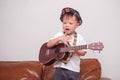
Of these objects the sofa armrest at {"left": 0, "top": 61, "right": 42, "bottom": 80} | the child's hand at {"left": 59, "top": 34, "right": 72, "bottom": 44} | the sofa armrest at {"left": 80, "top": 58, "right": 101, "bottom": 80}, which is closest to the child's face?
the child's hand at {"left": 59, "top": 34, "right": 72, "bottom": 44}

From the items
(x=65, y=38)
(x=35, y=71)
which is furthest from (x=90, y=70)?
(x=65, y=38)

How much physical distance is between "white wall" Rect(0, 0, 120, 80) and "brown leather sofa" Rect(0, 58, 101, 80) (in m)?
0.26

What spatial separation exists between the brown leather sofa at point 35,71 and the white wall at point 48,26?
0.85 feet

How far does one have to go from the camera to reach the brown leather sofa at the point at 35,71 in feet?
8.06

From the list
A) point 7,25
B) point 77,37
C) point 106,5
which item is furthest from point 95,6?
point 7,25

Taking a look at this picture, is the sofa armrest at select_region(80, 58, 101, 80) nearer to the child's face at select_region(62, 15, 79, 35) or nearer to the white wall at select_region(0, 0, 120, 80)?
the white wall at select_region(0, 0, 120, 80)

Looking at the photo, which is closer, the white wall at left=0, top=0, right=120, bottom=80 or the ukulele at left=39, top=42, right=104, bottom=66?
the ukulele at left=39, top=42, right=104, bottom=66

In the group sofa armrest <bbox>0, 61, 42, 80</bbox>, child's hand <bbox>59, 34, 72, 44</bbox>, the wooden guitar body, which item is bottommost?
sofa armrest <bbox>0, 61, 42, 80</bbox>

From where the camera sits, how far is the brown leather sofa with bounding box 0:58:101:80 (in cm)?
246

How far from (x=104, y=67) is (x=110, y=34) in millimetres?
393

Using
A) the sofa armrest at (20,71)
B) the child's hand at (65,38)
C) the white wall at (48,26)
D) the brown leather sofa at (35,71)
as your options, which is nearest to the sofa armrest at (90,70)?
the brown leather sofa at (35,71)

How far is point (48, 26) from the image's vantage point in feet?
9.19

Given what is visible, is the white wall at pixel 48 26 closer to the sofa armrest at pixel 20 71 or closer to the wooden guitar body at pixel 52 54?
the sofa armrest at pixel 20 71

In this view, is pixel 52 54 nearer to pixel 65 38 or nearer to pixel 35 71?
pixel 65 38
